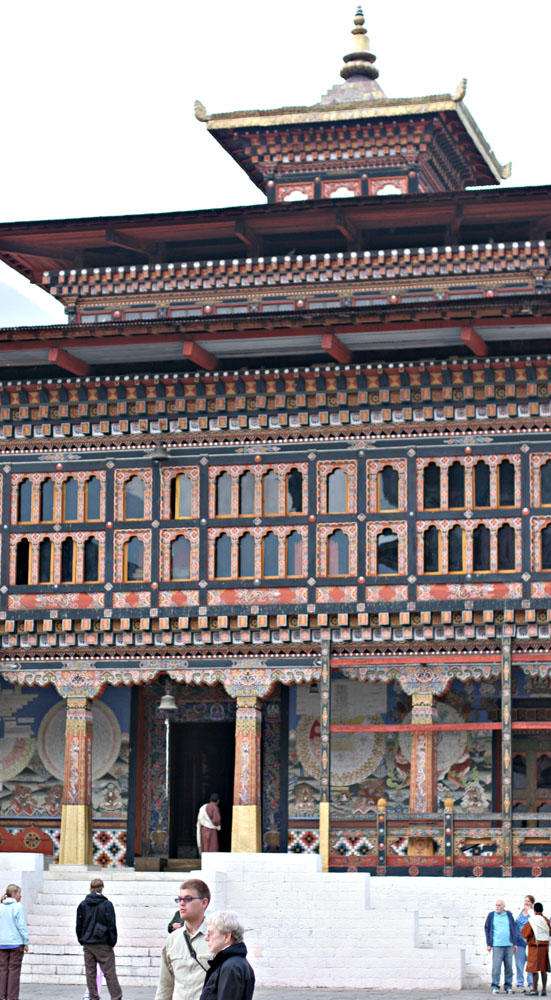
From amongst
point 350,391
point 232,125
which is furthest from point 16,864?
point 232,125

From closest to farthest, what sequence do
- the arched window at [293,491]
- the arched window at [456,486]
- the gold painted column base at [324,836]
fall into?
the gold painted column base at [324,836]
the arched window at [456,486]
the arched window at [293,491]

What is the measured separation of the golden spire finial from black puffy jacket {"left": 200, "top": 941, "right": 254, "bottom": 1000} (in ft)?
85.2

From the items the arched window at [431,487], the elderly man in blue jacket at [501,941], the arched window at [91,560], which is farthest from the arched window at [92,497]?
the elderly man in blue jacket at [501,941]

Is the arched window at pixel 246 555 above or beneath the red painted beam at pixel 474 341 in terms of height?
beneath

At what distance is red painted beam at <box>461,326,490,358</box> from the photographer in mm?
24594

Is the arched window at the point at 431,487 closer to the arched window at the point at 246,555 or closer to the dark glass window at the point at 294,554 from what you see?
the dark glass window at the point at 294,554

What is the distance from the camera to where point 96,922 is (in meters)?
18.2

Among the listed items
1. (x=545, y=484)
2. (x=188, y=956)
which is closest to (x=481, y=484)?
(x=545, y=484)

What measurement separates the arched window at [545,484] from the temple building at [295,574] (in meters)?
0.03

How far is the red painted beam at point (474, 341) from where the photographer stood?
80.7 ft

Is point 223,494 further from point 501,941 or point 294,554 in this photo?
point 501,941

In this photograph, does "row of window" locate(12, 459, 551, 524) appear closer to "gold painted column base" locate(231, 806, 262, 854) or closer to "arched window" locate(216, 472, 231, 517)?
"arched window" locate(216, 472, 231, 517)

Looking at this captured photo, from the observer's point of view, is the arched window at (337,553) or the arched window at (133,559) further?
the arched window at (133,559)

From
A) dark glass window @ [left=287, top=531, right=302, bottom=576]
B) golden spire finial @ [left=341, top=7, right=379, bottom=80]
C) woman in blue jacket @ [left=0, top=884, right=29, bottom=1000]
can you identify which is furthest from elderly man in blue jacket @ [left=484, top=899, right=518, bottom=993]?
golden spire finial @ [left=341, top=7, right=379, bottom=80]
